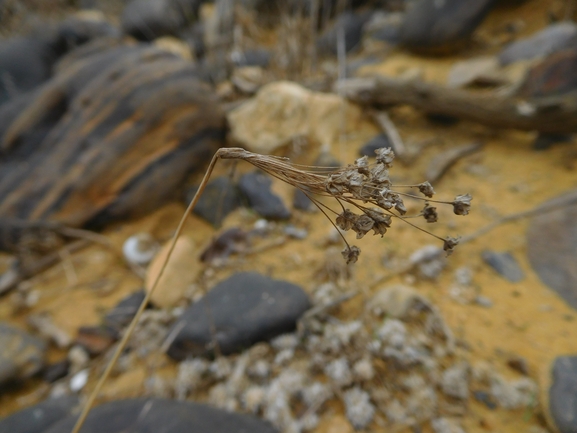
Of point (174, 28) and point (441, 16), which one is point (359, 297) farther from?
point (174, 28)

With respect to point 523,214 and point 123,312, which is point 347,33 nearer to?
point 523,214

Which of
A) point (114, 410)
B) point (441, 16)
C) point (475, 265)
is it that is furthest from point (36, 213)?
point (441, 16)

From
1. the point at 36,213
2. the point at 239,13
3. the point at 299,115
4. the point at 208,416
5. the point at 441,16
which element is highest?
the point at 239,13

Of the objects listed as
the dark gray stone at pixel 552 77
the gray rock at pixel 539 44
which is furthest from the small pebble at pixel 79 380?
the gray rock at pixel 539 44

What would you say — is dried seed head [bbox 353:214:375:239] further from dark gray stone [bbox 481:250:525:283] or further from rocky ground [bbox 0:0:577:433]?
dark gray stone [bbox 481:250:525:283]

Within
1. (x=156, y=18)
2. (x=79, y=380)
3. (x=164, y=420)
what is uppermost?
(x=156, y=18)

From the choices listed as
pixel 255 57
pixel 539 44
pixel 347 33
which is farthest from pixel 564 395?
pixel 347 33

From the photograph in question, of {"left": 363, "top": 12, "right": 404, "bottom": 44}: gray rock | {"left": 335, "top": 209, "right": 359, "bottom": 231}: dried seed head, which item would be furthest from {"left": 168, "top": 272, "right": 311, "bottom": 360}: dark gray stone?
{"left": 363, "top": 12, "right": 404, "bottom": 44}: gray rock
